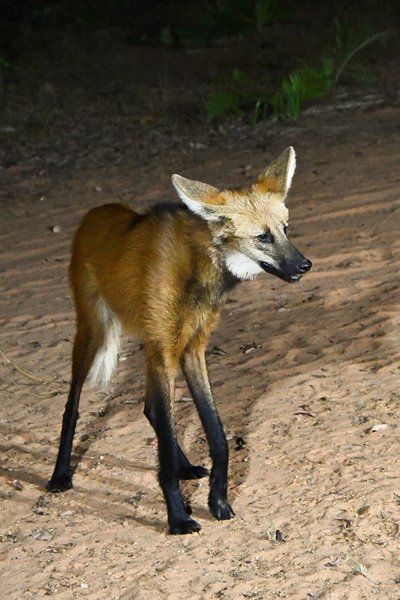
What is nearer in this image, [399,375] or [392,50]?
[399,375]

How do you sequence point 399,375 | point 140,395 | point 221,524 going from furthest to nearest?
point 140,395 < point 399,375 < point 221,524

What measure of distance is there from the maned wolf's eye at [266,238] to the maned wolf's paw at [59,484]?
142 cm

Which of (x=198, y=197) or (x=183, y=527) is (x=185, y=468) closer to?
(x=183, y=527)

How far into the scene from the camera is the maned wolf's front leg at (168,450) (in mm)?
4059

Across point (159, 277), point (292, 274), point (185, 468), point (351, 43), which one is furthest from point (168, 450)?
point (351, 43)

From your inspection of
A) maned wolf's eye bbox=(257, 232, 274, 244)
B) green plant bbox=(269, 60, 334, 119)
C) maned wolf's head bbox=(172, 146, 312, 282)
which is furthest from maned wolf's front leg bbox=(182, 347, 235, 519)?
green plant bbox=(269, 60, 334, 119)

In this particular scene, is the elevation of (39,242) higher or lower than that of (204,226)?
lower

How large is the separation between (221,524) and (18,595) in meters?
0.84

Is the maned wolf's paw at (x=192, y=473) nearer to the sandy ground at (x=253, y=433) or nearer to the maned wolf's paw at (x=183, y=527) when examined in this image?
the sandy ground at (x=253, y=433)

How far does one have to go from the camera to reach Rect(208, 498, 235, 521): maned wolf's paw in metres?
4.10

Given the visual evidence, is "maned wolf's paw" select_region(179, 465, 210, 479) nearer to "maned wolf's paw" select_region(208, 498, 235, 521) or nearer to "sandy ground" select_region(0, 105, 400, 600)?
"sandy ground" select_region(0, 105, 400, 600)

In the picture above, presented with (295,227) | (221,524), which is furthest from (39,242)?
(221,524)

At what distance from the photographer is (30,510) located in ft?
14.5

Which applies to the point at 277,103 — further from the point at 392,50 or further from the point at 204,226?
the point at 204,226
